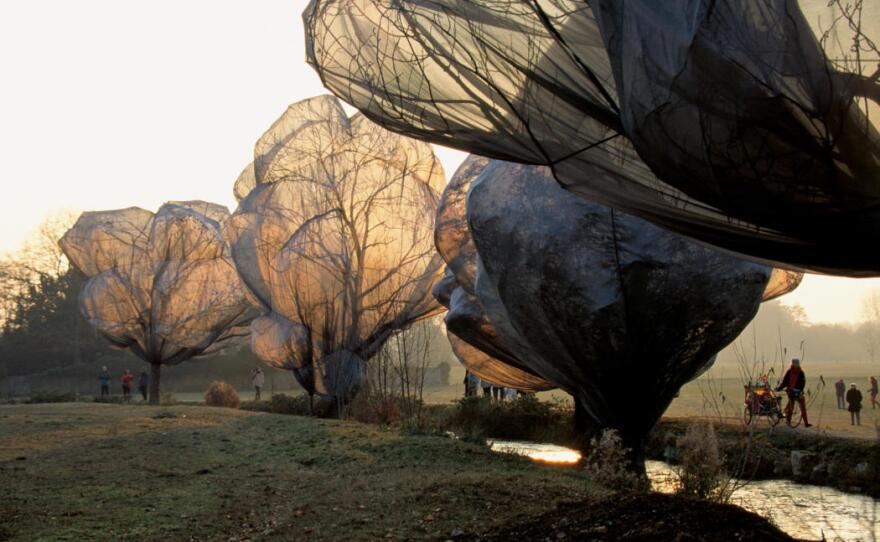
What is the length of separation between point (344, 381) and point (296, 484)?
1305 centimetres

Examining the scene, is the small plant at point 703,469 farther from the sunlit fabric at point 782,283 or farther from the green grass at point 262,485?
the sunlit fabric at point 782,283

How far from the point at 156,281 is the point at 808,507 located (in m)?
27.1

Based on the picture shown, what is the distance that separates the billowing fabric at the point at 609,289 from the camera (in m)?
9.64

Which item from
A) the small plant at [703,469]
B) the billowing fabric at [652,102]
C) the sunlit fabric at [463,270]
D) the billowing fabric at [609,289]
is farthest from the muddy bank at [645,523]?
the sunlit fabric at [463,270]

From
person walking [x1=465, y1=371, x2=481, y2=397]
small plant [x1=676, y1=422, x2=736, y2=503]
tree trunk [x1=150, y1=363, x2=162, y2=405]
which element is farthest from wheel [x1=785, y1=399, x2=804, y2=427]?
tree trunk [x1=150, y1=363, x2=162, y2=405]

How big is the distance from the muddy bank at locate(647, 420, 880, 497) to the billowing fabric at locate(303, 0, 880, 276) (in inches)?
311

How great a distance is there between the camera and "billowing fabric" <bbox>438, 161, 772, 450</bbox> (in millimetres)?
9641

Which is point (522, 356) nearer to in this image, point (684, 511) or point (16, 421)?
point (684, 511)

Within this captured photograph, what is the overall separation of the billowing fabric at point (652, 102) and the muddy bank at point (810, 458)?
790 centimetres

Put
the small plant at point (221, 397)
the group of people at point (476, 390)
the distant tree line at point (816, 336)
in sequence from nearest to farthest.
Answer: the group of people at point (476, 390)
the small plant at point (221, 397)
the distant tree line at point (816, 336)

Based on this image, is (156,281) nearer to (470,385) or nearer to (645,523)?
(470,385)

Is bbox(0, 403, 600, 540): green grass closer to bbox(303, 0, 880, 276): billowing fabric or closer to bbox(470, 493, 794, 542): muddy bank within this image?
bbox(470, 493, 794, 542): muddy bank

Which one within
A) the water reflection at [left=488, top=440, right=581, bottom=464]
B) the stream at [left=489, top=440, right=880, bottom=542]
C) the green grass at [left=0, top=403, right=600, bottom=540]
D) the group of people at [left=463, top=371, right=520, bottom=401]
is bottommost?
the stream at [left=489, top=440, right=880, bottom=542]

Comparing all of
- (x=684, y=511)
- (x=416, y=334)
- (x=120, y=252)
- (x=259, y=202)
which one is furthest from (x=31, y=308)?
(x=684, y=511)
